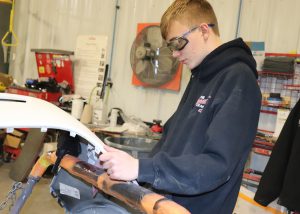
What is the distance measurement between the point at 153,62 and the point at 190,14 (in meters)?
2.04

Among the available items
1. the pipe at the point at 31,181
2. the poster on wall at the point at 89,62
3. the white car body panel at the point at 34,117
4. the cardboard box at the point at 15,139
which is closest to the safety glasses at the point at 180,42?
the white car body panel at the point at 34,117

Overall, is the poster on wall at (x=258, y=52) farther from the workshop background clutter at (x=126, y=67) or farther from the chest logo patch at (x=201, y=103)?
the chest logo patch at (x=201, y=103)

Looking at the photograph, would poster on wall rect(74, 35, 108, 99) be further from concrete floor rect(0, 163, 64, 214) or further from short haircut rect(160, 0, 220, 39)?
short haircut rect(160, 0, 220, 39)

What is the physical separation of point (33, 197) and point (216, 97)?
8.69 feet

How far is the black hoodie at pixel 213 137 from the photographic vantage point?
0.79m

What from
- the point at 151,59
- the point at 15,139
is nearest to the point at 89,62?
the point at 151,59

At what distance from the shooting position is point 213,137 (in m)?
0.81

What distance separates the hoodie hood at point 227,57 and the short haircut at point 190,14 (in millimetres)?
119

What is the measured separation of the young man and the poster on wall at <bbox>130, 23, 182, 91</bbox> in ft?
5.95

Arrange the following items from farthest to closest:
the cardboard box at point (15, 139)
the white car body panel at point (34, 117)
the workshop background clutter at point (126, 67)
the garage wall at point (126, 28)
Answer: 1. the cardboard box at point (15, 139)
2. the garage wall at point (126, 28)
3. the workshop background clutter at point (126, 67)
4. the white car body panel at point (34, 117)

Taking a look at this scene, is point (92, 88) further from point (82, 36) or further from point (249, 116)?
point (249, 116)

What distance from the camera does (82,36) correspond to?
4.04m

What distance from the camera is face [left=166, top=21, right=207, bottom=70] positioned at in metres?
1.12

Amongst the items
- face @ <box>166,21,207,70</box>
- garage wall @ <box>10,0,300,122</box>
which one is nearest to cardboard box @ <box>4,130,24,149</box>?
garage wall @ <box>10,0,300,122</box>
